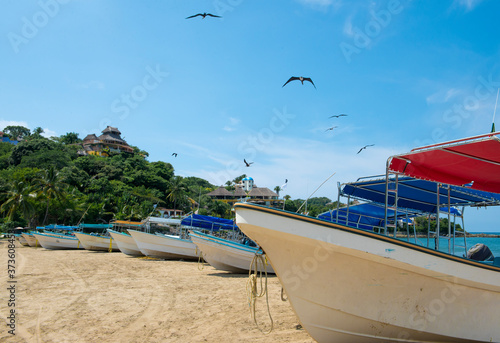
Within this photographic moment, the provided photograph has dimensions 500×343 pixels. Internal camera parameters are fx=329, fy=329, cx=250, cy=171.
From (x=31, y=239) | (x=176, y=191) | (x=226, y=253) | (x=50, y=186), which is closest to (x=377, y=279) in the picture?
(x=226, y=253)

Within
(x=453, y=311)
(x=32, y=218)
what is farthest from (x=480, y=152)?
(x=32, y=218)

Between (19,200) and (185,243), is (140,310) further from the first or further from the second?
(19,200)

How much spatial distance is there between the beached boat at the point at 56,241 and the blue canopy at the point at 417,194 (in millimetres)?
20996

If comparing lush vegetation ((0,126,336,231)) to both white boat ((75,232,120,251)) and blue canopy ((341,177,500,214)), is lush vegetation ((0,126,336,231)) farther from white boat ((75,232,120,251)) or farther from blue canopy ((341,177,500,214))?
blue canopy ((341,177,500,214))

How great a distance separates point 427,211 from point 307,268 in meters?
6.70

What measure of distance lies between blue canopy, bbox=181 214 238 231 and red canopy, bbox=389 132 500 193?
10264 mm

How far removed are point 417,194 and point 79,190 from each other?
48529 millimetres

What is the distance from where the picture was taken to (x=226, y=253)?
38.3 feet

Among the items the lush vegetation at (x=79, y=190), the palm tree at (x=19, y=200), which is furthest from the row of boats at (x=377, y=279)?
the palm tree at (x=19, y=200)

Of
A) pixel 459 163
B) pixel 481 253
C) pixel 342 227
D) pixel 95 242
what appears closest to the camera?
pixel 342 227

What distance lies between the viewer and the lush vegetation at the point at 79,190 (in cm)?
3306

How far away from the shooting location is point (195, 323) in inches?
230

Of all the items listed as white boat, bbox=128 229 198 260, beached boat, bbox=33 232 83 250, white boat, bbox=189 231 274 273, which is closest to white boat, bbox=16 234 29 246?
beached boat, bbox=33 232 83 250

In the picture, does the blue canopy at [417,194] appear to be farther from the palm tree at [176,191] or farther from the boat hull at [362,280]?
the palm tree at [176,191]
